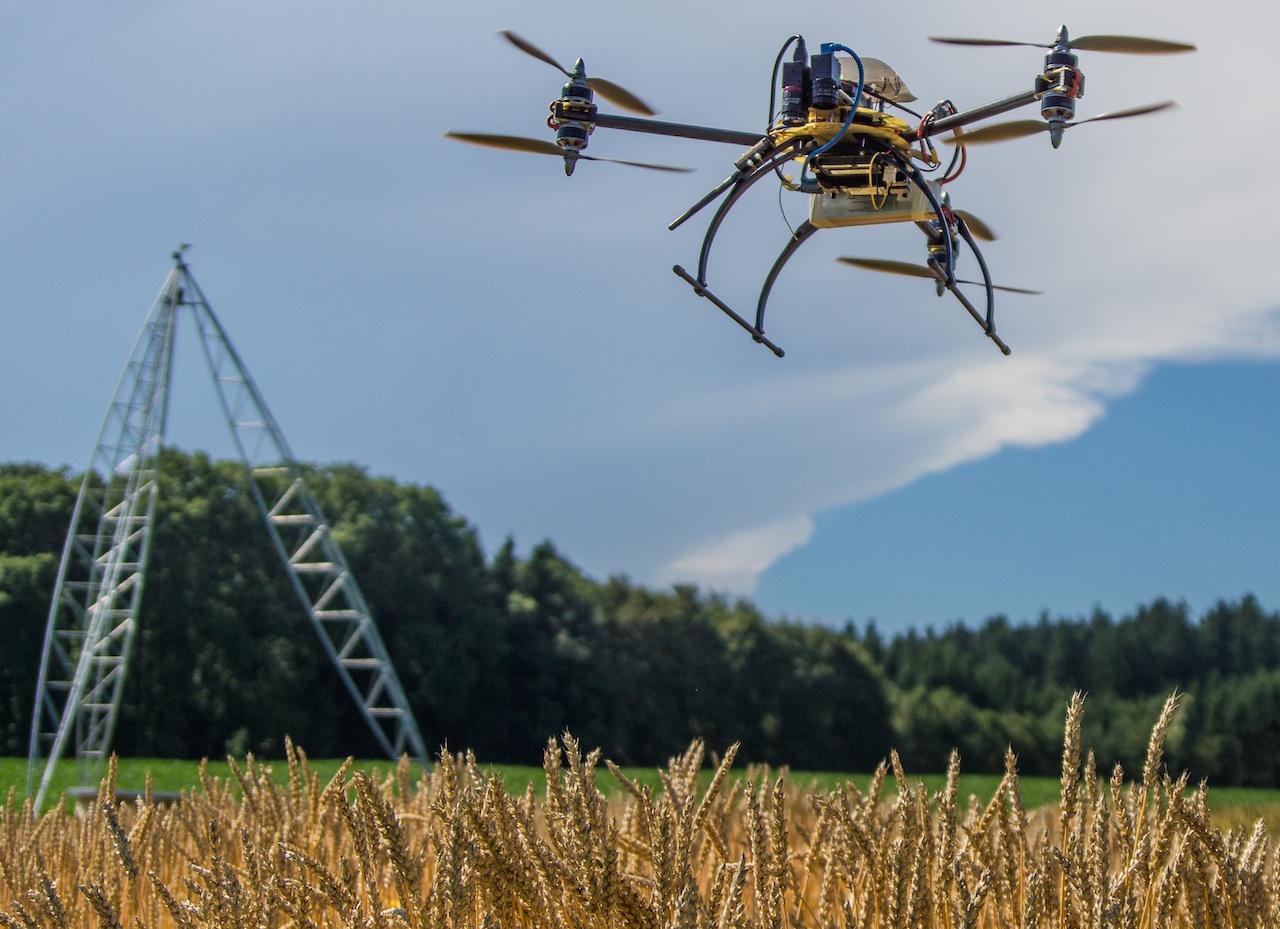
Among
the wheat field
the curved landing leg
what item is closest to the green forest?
the curved landing leg

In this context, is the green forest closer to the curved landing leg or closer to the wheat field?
the curved landing leg

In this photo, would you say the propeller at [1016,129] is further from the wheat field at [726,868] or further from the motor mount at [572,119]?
the wheat field at [726,868]

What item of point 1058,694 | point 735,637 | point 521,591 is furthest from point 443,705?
point 1058,694

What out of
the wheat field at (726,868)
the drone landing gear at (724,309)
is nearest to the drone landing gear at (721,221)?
the drone landing gear at (724,309)

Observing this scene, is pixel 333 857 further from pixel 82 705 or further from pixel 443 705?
pixel 443 705

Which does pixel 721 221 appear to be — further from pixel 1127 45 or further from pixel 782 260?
pixel 1127 45
